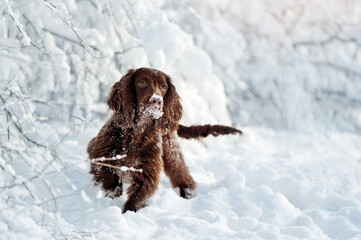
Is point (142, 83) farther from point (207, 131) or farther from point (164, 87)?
point (207, 131)

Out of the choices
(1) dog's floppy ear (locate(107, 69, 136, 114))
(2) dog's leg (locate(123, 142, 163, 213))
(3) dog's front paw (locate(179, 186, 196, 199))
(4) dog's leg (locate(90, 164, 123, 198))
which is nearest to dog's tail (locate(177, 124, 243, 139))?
(3) dog's front paw (locate(179, 186, 196, 199))

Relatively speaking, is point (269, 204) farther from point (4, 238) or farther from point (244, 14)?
point (244, 14)

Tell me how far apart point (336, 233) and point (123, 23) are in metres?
3.70

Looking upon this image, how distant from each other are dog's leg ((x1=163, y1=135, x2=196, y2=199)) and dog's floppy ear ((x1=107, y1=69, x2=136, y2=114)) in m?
0.46

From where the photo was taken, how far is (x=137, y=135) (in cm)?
331

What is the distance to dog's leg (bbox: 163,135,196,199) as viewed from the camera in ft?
12.0

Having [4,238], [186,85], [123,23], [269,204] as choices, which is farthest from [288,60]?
[4,238]

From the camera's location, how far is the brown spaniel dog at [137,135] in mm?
3178

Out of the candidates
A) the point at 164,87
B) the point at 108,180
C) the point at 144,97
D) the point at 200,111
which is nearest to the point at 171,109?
the point at 164,87

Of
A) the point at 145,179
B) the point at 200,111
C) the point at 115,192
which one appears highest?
the point at 200,111

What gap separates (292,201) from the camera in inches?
148

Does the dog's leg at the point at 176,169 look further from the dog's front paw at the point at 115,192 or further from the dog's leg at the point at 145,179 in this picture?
the dog's front paw at the point at 115,192

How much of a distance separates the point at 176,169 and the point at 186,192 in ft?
0.72

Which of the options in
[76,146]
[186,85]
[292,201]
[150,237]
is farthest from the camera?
[186,85]
